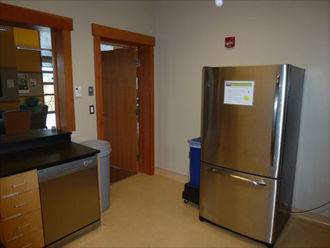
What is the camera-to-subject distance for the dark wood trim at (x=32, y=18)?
6.72 ft

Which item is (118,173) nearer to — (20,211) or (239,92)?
(20,211)

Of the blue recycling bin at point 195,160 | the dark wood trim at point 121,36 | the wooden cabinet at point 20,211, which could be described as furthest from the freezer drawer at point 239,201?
the dark wood trim at point 121,36

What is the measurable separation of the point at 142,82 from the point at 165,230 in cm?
211

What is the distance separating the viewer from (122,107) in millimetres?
3762

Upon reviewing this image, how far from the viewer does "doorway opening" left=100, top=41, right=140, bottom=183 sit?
361cm

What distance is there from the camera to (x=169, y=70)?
3.44 metres

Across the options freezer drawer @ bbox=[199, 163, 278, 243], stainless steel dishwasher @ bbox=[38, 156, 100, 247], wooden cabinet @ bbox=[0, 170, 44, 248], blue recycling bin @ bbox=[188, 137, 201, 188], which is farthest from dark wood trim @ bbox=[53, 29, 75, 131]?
freezer drawer @ bbox=[199, 163, 278, 243]

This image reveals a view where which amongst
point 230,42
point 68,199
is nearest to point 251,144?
point 230,42

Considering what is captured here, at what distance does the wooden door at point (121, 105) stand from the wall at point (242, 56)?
39cm

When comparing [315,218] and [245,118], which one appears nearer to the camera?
[245,118]

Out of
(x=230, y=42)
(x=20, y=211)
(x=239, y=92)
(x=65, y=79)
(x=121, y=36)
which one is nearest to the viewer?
(x=20, y=211)

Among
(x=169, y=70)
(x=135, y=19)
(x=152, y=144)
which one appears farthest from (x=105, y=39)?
(x=152, y=144)

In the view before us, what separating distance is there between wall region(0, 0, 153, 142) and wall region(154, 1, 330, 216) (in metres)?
0.79

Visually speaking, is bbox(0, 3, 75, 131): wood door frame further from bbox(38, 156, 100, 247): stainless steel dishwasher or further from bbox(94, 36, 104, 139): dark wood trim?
bbox(38, 156, 100, 247): stainless steel dishwasher
